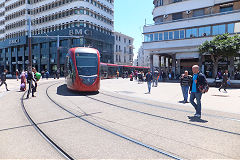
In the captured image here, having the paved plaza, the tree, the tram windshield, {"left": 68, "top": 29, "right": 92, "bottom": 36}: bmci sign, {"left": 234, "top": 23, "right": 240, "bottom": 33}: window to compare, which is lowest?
the paved plaza

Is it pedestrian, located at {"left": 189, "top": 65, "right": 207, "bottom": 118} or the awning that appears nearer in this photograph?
pedestrian, located at {"left": 189, "top": 65, "right": 207, "bottom": 118}

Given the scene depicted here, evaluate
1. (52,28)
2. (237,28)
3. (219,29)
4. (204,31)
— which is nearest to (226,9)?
(219,29)

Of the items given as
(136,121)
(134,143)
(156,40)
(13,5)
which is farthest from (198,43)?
(13,5)

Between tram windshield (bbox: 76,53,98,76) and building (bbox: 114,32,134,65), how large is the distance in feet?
152

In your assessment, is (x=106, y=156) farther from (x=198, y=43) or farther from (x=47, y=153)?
(x=198, y=43)

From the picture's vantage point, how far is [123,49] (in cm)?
6191

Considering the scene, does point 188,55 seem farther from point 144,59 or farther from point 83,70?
point 144,59

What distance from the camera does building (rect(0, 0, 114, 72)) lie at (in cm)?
4069

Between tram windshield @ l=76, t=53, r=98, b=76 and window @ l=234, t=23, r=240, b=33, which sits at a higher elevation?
window @ l=234, t=23, r=240, b=33

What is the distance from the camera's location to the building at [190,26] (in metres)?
24.5

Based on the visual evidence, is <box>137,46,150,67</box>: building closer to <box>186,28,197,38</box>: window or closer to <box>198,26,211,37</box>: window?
<box>186,28,197,38</box>: window

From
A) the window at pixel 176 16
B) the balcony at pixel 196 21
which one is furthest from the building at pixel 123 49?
the window at pixel 176 16

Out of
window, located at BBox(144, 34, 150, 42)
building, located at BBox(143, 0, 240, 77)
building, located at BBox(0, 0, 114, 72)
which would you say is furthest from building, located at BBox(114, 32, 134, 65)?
building, located at BBox(143, 0, 240, 77)

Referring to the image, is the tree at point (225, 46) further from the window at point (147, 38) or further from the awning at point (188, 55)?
the window at point (147, 38)
